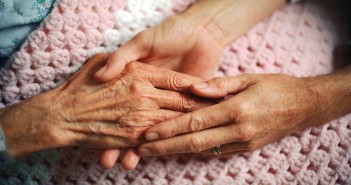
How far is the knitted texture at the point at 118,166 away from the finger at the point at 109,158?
0.23 feet

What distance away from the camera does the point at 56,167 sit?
1102mm

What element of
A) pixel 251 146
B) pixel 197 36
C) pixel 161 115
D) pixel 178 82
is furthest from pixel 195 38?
pixel 251 146

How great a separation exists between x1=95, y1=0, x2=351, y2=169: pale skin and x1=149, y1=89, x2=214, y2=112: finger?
0.05m

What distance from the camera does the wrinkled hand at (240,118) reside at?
97 cm

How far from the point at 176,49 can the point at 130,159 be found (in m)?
0.38

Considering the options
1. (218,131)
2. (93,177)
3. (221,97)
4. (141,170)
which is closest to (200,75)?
(221,97)

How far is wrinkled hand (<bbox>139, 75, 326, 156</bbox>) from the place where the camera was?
97 centimetres

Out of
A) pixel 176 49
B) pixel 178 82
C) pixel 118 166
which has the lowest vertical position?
pixel 118 166

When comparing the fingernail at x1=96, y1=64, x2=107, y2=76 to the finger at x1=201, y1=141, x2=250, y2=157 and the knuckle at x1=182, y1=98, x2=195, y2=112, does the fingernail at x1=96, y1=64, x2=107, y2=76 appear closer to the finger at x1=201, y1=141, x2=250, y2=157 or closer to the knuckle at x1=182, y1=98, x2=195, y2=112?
the knuckle at x1=182, y1=98, x2=195, y2=112

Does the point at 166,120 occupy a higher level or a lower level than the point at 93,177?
higher

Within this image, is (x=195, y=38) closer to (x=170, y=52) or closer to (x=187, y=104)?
(x=170, y=52)

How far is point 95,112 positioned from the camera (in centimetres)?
102

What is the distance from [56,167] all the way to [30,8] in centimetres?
50

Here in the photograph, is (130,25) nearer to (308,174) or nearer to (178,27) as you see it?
(178,27)
